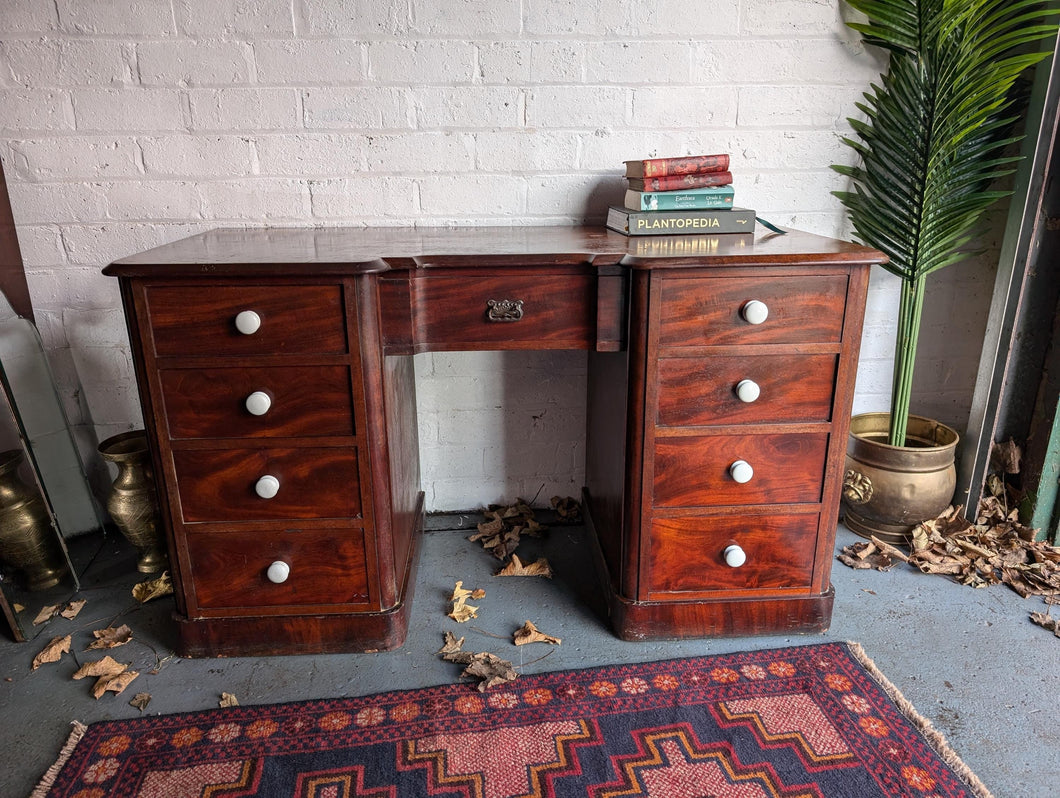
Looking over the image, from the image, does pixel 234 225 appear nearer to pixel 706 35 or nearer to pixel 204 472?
pixel 204 472

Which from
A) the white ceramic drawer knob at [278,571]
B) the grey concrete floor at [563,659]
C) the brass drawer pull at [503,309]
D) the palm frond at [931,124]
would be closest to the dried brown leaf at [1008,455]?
the palm frond at [931,124]

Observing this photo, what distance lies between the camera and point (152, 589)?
75.5 inches

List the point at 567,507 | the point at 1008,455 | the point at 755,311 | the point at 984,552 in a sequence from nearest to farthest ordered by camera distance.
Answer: the point at 755,311, the point at 984,552, the point at 1008,455, the point at 567,507

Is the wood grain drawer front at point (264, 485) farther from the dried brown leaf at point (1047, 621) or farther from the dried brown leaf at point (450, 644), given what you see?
the dried brown leaf at point (1047, 621)

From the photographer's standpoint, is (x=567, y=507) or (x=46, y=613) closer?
(x=46, y=613)

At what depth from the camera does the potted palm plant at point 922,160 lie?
6.03ft

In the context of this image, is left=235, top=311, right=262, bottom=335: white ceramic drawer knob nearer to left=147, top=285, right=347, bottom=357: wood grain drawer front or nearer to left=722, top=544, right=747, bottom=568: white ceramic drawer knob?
left=147, top=285, right=347, bottom=357: wood grain drawer front

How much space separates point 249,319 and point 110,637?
36.2 inches

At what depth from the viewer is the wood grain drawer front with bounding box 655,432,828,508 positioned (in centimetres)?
159

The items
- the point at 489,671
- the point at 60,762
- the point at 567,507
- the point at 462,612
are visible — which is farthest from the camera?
the point at 567,507

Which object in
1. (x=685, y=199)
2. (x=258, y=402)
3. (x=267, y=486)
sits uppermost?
(x=685, y=199)

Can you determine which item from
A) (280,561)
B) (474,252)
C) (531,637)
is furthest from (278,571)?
(474,252)

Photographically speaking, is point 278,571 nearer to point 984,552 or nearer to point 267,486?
point 267,486

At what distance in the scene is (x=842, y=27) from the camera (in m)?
1.98
